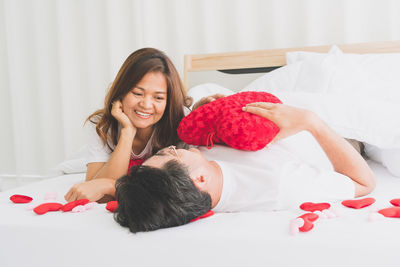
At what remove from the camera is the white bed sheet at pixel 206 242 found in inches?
24.3

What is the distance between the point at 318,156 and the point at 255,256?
26.3 inches

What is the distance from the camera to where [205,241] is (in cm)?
66

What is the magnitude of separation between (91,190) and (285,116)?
1.97 feet

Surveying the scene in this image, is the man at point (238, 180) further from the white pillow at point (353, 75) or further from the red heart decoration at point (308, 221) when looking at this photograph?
the white pillow at point (353, 75)

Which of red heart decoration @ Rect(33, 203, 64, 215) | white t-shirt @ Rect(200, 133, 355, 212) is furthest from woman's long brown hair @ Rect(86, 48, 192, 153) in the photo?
red heart decoration @ Rect(33, 203, 64, 215)

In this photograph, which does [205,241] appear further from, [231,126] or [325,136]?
[325,136]

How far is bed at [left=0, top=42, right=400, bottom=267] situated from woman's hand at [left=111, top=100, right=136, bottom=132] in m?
0.54

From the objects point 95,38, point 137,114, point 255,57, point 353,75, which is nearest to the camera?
point 137,114

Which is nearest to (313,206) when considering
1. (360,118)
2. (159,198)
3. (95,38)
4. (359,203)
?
(359,203)

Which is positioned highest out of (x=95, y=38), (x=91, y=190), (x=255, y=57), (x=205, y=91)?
(x=95, y=38)

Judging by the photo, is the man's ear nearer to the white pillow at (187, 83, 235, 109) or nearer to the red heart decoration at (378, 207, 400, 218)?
the red heart decoration at (378, 207, 400, 218)

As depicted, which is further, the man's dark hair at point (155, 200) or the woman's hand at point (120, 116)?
the woman's hand at point (120, 116)

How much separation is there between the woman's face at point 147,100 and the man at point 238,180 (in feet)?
0.99

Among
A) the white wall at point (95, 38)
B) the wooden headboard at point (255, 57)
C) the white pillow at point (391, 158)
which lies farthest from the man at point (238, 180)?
the white wall at point (95, 38)
